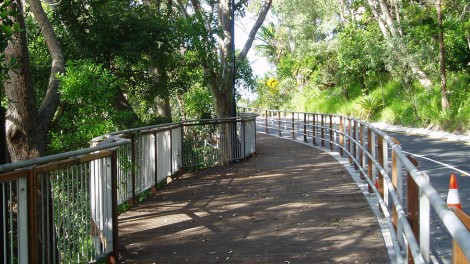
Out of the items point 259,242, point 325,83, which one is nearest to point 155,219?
point 259,242

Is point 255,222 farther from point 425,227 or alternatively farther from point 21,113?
point 425,227

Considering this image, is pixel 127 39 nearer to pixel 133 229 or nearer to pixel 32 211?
pixel 133 229

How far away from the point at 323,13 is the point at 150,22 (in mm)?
38905

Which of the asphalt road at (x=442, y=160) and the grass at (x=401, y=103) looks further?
the grass at (x=401, y=103)

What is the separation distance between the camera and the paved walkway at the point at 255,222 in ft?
22.9

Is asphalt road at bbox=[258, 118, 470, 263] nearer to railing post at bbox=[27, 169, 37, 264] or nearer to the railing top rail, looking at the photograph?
railing post at bbox=[27, 169, 37, 264]

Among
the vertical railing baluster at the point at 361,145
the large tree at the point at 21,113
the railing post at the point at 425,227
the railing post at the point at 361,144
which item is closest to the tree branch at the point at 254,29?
the vertical railing baluster at the point at 361,145

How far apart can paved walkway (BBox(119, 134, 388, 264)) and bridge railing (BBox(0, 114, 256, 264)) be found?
44 cm

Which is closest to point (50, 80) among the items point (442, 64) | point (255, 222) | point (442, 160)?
point (255, 222)

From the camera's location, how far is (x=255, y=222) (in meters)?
8.75

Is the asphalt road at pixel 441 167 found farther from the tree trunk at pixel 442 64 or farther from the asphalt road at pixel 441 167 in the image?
the tree trunk at pixel 442 64

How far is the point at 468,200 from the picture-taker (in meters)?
10.3

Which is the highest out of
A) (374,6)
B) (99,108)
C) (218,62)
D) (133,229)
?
(374,6)

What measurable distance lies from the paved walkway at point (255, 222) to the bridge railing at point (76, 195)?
0.44 metres
